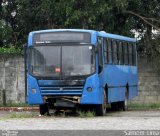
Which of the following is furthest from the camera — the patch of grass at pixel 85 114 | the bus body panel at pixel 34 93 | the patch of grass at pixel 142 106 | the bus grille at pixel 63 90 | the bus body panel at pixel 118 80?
the patch of grass at pixel 142 106

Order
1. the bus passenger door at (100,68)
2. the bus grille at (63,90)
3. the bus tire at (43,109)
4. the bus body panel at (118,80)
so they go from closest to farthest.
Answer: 1. the bus grille at (63,90)
2. the bus passenger door at (100,68)
3. the bus tire at (43,109)
4. the bus body panel at (118,80)

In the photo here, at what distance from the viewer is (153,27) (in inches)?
1240

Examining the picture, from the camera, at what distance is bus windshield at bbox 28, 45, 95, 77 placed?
21.3 meters

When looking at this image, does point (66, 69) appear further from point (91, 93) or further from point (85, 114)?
point (85, 114)

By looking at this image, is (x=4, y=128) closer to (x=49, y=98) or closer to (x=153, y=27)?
(x=49, y=98)

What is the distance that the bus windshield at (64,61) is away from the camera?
21.3m

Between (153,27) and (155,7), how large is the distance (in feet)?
4.31

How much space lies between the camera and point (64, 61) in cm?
2141

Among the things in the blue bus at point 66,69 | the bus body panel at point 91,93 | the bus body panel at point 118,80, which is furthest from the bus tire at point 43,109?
the bus body panel at point 118,80

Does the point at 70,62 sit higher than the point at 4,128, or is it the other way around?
the point at 70,62

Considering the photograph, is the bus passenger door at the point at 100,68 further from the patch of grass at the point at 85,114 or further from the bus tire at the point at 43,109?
the bus tire at the point at 43,109

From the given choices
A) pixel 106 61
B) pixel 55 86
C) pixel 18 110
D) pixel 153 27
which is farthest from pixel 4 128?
pixel 153 27

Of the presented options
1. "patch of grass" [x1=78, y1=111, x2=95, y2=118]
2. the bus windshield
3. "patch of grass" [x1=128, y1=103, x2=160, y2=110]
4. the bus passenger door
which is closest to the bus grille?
the bus windshield

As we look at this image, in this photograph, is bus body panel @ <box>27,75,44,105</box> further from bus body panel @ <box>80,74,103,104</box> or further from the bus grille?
bus body panel @ <box>80,74,103,104</box>
